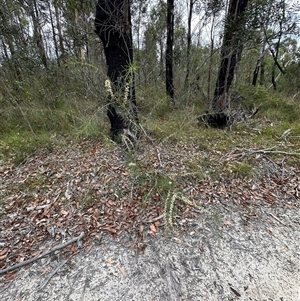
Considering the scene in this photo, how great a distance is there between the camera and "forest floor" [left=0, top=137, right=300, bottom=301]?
107 cm

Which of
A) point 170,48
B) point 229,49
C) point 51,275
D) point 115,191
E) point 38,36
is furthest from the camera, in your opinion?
point 170,48

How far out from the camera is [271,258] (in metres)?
1.22

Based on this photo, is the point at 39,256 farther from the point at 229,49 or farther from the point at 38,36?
the point at 38,36

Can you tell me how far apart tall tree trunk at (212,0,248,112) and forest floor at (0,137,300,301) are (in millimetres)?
1311

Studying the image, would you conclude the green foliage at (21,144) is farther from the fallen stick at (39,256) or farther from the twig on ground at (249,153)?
the twig on ground at (249,153)

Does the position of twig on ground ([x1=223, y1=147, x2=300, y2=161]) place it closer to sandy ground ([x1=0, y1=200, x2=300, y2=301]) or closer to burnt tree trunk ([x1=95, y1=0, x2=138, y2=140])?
sandy ground ([x1=0, y1=200, x2=300, y2=301])

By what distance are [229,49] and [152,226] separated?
2.66m

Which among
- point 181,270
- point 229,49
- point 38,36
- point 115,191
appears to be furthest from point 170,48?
point 181,270

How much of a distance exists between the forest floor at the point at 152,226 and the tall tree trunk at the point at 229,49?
51.6 inches

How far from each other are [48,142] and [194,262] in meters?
2.26

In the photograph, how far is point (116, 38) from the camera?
6.91 feet

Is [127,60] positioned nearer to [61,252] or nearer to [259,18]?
[259,18]

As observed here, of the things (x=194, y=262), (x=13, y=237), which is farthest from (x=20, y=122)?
(x=194, y=262)

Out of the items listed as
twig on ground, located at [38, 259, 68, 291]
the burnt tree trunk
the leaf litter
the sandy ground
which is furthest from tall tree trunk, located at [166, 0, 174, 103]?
twig on ground, located at [38, 259, 68, 291]
